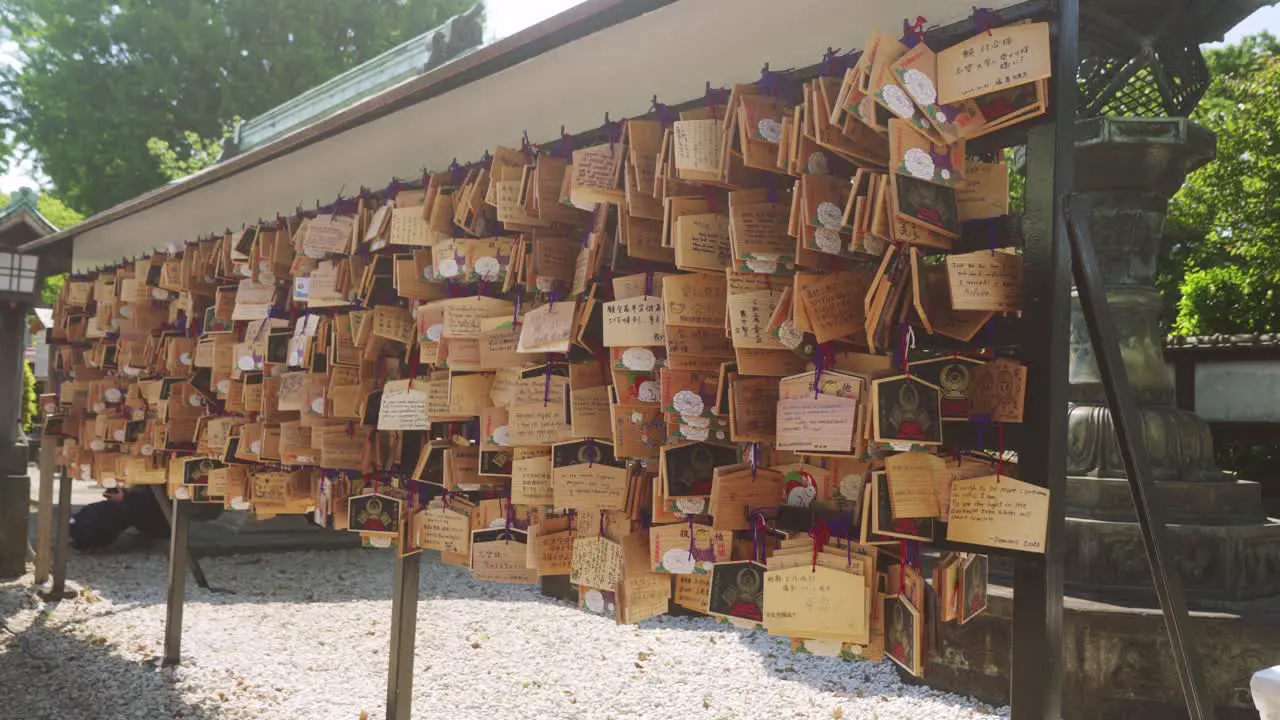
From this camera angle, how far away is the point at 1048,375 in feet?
7.57

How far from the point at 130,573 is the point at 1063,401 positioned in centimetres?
919

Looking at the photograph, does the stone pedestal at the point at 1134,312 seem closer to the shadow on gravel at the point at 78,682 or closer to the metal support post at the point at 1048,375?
the metal support post at the point at 1048,375

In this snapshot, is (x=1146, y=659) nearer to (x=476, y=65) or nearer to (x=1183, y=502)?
(x=1183, y=502)

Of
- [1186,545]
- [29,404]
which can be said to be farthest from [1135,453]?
[29,404]

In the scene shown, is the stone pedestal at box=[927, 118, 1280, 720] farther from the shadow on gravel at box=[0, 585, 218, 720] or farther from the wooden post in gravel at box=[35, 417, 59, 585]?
the wooden post in gravel at box=[35, 417, 59, 585]

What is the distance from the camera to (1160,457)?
5.59 metres

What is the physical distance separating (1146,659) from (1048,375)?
311cm

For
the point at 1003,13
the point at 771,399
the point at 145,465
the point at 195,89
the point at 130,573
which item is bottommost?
the point at 130,573

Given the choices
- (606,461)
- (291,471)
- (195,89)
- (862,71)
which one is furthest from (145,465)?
(195,89)

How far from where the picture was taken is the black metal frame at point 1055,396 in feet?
A: 7.53

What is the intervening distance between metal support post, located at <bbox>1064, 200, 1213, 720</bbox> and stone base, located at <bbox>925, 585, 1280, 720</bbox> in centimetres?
242

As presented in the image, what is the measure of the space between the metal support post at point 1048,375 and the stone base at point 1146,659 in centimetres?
252

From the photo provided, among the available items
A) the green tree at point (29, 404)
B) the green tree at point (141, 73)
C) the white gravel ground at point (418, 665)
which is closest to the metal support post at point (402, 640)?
the white gravel ground at point (418, 665)

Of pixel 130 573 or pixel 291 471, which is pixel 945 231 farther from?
pixel 130 573
